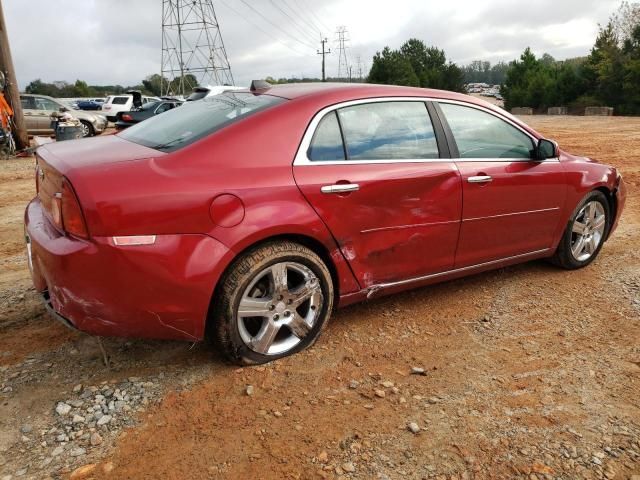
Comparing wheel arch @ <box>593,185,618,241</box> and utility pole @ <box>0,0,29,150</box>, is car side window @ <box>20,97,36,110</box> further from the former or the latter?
wheel arch @ <box>593,185,618,241</box>

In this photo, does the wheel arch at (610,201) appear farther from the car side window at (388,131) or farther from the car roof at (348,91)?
the car side window at (388,131)

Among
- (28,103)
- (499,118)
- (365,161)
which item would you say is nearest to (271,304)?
(365,161)

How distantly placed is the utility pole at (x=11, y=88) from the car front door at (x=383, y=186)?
12.9 metres

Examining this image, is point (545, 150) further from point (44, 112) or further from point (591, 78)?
point (591, 78)

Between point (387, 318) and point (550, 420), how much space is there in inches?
52.1

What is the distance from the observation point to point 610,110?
2906 cm

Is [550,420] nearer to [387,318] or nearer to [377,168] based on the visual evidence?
[387,318]

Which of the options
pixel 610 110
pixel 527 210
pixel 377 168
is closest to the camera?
pixel 377 168

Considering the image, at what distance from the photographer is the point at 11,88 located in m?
13.4

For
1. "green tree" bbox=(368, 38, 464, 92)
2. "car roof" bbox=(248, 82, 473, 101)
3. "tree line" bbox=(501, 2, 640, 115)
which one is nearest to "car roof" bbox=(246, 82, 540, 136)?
"car roof" bbox=(248, 82, 473, 101)

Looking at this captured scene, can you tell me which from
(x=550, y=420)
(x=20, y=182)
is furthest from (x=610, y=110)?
(x=550, y=420)

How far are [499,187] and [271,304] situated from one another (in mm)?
1876

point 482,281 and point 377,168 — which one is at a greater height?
point 377,168

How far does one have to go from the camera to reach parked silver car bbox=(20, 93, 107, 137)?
57.2 ft
